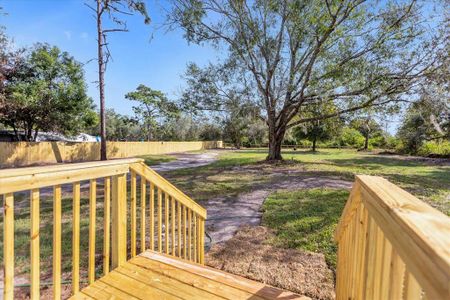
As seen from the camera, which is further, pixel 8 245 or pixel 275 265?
pixel 275 265

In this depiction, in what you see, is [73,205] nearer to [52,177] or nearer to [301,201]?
[52,177]

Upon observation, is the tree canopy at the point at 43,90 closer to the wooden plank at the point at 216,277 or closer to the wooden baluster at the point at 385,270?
the wooden plank at the point at 216,277

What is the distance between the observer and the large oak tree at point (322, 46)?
28.5 ft

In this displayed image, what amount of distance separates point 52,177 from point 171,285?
3.84 feet

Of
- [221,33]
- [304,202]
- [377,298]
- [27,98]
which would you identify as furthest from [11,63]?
[377,298]

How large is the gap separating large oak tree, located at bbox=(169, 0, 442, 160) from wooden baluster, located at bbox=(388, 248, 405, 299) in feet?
29.6

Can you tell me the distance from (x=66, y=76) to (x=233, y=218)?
1490cm

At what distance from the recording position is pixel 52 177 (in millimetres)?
1493

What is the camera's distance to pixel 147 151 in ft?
74.1

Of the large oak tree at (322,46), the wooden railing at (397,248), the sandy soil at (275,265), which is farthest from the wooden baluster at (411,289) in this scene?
the large oak tree at (322,46)

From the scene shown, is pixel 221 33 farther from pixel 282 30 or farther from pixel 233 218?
pixel 233 218

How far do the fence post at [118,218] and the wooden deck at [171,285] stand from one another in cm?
12

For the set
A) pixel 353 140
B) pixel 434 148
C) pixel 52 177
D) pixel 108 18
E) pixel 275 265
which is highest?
pixel 108 18

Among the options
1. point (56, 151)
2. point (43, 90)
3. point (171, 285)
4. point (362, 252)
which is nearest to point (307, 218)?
point (171, 285)
